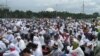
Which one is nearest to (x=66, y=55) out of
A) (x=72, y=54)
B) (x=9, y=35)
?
(x=72, y=54)

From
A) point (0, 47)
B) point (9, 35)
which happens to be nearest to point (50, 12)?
point (9, 35)

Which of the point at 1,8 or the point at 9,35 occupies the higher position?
the point at 9,35

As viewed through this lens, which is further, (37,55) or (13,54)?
(37,55)

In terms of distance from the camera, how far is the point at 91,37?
20969 mm

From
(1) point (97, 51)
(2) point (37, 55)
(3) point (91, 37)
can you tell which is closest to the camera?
(1) point (97, 51)

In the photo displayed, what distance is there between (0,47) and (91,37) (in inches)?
293

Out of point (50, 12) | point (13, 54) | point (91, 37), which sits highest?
point (13, 54)

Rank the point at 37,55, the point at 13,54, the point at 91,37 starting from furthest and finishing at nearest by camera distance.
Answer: the point at 91,37, the point at 37,55, the point at 13,54

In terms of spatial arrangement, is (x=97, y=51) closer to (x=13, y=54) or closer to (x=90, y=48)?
(x=13, y=54)

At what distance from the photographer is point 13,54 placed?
1138 centimetres

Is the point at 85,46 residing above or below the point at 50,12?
above

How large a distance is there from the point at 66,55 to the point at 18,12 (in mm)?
103983

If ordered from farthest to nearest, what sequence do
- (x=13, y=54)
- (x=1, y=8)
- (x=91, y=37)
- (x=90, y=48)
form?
(x=1, y=8), (x=91, y=37), (x=90, y=48), (x=13, y=54)

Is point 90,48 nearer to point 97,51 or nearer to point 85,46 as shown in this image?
point 85,46
